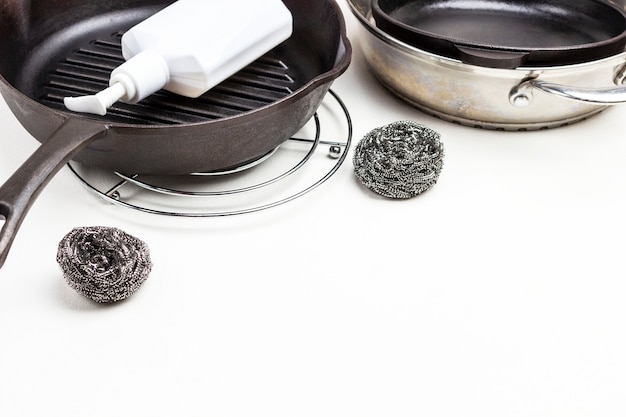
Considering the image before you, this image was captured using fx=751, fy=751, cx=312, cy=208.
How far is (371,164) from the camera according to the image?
88 cm

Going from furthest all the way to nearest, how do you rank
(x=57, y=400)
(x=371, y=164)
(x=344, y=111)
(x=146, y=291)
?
(x=344, y=111)
(x=371, y=164)
(x=146, y=291)
(x=57, y=400)

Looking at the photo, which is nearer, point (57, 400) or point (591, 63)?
point (57, 400)

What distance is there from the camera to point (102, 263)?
0.72 meters

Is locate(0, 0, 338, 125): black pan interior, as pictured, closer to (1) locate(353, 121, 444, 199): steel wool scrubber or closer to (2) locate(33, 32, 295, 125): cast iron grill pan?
(2) locate(33, 32, 295, 125): cast iron grill pan

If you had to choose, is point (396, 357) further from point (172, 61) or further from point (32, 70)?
point (32, 70)

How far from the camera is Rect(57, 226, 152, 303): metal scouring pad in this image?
27.7 inches

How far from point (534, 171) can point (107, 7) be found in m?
0.64

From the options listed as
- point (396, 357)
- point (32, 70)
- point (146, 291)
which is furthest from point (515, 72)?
point (32, 70)

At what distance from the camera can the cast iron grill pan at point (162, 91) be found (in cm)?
90

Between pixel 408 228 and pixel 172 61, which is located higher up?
pixel 172 61

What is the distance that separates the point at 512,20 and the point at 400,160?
15.7 inches

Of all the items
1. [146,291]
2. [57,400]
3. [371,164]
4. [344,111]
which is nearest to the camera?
[57,400]

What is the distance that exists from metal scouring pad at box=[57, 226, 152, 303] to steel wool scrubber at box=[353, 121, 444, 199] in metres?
0.29

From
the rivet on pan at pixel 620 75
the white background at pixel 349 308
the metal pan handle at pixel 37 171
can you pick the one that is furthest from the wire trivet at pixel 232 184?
the rivet on pan at pixel 620 75
